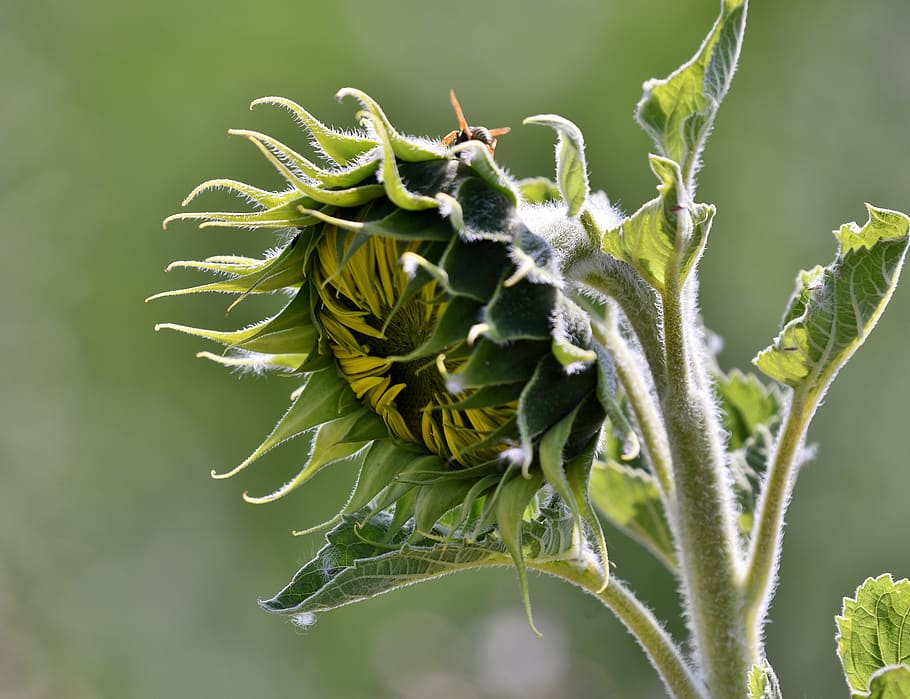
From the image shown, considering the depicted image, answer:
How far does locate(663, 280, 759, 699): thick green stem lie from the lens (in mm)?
1903

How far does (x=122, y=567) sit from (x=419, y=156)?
7.15 m

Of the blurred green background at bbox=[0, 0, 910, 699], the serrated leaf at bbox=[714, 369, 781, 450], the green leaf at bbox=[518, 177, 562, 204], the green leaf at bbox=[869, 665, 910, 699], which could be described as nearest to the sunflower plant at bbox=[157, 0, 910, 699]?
the green leaf at bbox=[869, 665, 910, 699]

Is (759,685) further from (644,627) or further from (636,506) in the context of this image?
(636,506)

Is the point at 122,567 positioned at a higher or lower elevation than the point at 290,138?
lower

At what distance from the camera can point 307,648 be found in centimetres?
781

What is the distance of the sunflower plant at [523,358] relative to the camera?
5.50 feet

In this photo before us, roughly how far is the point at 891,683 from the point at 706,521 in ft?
1.40

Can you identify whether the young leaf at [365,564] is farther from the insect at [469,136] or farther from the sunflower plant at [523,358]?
the insect at [469,136]

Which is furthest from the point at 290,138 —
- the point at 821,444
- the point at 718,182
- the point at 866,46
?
the point at 866,46

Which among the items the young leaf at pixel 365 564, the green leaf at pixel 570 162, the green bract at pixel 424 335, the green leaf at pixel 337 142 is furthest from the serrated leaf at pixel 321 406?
the green leaf at pixel 570 162

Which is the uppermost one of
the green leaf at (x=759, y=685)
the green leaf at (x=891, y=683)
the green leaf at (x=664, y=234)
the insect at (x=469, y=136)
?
the insect at (x=469, y=136)

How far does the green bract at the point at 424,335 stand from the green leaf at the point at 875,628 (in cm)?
48

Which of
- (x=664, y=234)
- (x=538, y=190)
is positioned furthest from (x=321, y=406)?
(x=538, y=190)

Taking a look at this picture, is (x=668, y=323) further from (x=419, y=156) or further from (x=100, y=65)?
(x=100, y=65)
